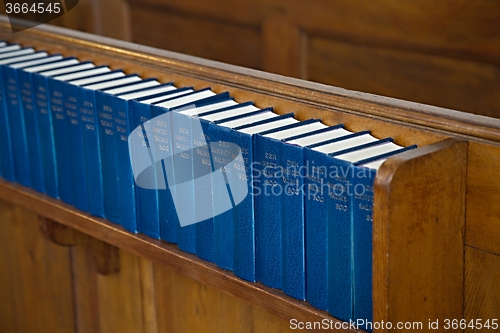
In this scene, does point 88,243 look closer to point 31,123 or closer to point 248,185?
point 31,123

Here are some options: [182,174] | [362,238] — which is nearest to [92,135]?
[182,174]

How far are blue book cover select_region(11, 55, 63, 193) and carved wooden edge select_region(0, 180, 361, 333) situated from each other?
0.14ft

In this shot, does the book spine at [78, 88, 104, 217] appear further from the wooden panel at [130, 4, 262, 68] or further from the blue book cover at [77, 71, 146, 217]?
the wooden panel at [130, 4, 262, 68]

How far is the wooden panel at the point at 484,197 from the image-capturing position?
127 centimetres

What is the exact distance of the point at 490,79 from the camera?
9.78 ft

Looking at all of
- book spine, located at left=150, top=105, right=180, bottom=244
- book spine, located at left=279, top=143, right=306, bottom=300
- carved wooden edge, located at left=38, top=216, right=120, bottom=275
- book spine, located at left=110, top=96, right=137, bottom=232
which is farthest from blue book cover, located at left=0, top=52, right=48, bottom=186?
book spine, located at left=279, top=143, right=306, bottom=300

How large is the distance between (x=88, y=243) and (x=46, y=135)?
→ 0.30m

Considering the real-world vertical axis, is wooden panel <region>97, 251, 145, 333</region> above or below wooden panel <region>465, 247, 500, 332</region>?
below

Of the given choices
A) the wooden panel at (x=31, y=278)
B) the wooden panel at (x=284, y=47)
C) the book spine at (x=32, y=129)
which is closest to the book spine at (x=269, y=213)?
the book spine at (x=32, y=129)

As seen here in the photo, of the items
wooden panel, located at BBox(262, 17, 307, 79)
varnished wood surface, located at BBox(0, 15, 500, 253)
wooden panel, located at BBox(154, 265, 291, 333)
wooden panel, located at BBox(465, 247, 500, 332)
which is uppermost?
varnished wood surface, located at BBox(0, 15, 500, 253)

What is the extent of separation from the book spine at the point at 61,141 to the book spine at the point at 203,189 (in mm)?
442

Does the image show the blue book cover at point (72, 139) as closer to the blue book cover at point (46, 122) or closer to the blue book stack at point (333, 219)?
the blue book cover at point (46, 122)

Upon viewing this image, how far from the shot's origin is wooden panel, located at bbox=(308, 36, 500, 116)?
3.03 meters

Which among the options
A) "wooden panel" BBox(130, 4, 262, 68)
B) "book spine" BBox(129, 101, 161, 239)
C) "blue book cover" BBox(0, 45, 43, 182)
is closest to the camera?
"book spine" BBox(129, 101, 161, 239)
